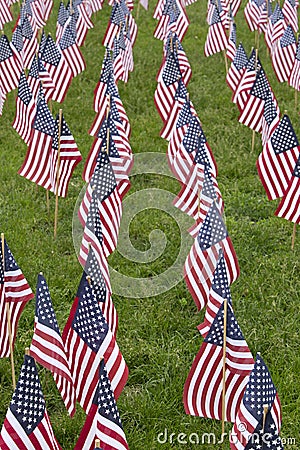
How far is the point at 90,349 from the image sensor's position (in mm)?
5625

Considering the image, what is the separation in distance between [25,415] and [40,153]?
4.53m

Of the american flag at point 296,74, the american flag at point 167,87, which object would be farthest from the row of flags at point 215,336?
the american flag at point 296,74

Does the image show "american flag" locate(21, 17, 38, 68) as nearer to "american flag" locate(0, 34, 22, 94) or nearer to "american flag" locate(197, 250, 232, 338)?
"american flag" locate(0, 34, 22, 94)

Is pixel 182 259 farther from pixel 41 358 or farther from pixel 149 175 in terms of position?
pixel 41 358

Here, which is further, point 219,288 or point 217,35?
Answer: point 217,35

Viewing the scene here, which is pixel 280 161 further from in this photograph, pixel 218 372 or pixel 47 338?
pixel 47 338

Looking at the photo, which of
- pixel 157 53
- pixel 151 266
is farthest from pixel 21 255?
pixel 157 53

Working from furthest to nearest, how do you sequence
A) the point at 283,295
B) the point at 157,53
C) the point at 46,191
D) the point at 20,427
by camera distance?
the point at 157,53, the point at 46,191, the point at 283,295, the point at 20,427

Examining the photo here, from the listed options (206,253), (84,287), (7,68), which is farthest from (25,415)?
(7,68)

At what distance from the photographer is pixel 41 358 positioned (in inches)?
222

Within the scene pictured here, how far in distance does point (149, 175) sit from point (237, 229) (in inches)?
68.3

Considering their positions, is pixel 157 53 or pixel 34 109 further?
pixel 157 53

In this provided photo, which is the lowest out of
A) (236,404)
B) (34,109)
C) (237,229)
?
(236,404)

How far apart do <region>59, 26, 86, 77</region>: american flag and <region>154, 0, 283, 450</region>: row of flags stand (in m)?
3.47
